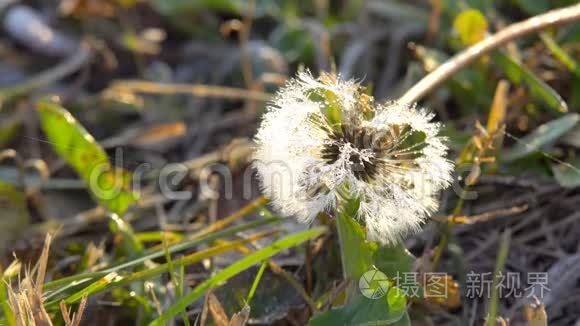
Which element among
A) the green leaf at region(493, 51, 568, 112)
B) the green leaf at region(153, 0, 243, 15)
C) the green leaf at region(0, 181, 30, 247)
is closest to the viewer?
the green leaf at region(493, 51, 568, 112)

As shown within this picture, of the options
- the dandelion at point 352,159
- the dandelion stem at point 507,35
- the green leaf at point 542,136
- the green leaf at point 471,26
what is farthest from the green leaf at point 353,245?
the green leaf at point 471,26

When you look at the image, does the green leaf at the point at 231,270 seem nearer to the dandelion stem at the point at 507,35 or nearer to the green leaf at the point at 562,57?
the dandelion stem at the point at 507,35

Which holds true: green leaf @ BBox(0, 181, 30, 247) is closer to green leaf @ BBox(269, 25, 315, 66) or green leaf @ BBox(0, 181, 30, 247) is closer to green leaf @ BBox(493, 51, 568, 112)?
green leaf @ BBox(269, 25, 315, 66)

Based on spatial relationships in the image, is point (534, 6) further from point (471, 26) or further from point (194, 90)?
point (194, 90)

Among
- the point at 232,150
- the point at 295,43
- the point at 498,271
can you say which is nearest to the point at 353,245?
the point at 498,271

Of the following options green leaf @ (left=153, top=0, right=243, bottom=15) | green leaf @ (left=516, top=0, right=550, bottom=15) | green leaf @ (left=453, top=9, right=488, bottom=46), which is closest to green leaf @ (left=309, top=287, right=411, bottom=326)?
green leaf @ (left=453, top=9, right=488, bottom=46)

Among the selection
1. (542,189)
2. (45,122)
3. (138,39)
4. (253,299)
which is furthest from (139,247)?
(138,39)

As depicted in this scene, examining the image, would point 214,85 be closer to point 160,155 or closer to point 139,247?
point 160,155
